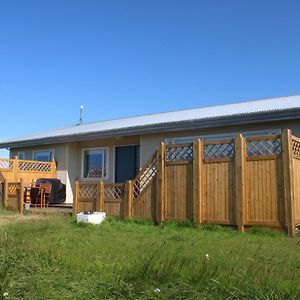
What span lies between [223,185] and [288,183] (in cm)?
170

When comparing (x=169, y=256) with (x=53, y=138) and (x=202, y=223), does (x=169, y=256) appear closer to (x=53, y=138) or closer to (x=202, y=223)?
(x=202, y=223)

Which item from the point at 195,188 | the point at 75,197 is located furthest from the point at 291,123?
the point at 75,197

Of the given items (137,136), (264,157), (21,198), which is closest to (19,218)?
(21,198)

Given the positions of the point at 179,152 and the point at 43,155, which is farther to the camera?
the point at 43,155

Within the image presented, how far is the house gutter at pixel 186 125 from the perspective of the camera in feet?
44.4

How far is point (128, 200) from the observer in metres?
13.6

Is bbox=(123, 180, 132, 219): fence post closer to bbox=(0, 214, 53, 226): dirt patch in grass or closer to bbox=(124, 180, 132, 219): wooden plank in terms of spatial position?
bbox=(124, 180, 132, 219): wooden plank

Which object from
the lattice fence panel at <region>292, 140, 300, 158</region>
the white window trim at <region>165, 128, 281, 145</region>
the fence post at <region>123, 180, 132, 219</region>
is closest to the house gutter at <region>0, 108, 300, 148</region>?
the white window trim at <region>165, 128, 281, 145</region>

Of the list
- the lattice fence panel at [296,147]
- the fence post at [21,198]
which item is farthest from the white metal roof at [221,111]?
the fence post at [21,198]

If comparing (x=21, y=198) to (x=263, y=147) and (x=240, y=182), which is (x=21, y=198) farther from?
(x=263, y=147)

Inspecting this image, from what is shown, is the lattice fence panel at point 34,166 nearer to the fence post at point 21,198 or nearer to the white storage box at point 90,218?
the fence post at point 21,198

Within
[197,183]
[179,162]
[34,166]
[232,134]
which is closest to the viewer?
[197,183]

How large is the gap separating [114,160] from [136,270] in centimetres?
1345

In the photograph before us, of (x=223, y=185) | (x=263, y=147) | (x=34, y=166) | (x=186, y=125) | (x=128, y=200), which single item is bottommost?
(x=128, y=200)
